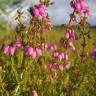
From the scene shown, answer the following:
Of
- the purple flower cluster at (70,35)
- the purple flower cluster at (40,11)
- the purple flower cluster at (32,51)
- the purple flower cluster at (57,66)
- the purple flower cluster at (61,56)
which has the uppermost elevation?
the purple flower cluster at (40,11)

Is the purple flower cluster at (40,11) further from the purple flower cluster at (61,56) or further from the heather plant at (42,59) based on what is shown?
the purple flower cluster at (61,56)

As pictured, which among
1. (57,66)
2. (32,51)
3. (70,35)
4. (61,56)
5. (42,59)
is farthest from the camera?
(42,59)

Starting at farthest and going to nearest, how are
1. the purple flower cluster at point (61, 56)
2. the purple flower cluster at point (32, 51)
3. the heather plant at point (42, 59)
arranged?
1. the purple flower cluster at point (61, 56)
2. the heather plant at point (42, 59)
3. the purple flower cluster at point (32, 51)

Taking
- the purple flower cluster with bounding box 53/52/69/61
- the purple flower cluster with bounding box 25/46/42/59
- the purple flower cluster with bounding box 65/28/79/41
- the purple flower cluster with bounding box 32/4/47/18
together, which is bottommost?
the purple flower cluster with bounding box 53/52/69/61

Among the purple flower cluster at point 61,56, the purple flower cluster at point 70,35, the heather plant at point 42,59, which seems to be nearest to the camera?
the heather plant at point 42,59

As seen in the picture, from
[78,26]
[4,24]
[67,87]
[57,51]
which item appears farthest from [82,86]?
[4,24]

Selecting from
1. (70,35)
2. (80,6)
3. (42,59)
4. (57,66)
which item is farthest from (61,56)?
(80,6)

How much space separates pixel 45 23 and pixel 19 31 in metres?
0.35

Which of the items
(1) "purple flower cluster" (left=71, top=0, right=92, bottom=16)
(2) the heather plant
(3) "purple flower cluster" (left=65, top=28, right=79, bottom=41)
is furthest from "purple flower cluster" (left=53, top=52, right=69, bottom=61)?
(1) "purple flower cluster" (left=71, top=0, right=92, bottom=16)

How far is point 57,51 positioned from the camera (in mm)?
5414

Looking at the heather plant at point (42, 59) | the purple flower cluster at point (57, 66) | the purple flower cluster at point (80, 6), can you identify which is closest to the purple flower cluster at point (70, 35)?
the heather plant at point (42, 59)

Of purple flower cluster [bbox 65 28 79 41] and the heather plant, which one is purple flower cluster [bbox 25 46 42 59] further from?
purple flower cluster [bbox 65 28 79 41]

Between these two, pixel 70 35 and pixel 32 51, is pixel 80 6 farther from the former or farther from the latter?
pixel 32 51

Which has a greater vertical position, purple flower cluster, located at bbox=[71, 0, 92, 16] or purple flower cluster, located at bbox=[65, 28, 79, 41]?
purple flower cluster, located at bbox=[71, 0, 92, 16]
